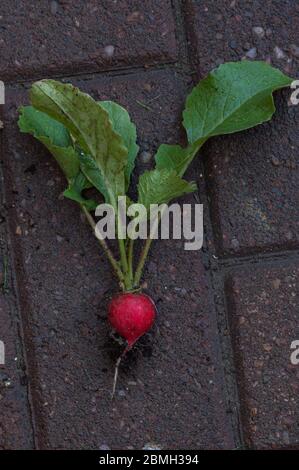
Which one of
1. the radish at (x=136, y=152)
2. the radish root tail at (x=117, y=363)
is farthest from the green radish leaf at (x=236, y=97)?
the radish root tail at (x=117, y=363)

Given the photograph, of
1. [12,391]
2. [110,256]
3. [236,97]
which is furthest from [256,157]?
[12,391]

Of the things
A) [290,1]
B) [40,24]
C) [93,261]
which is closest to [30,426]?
[93,261]

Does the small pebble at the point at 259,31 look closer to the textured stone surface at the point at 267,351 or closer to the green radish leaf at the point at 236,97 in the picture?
the green radish leaf at the point at 236,97

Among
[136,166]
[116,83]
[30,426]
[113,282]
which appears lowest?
[30,426]

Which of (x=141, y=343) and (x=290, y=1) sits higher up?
(x=290, y=1)

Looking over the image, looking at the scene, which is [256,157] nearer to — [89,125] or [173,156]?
[173,156]

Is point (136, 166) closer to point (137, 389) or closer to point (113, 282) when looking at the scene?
point (113, 282)

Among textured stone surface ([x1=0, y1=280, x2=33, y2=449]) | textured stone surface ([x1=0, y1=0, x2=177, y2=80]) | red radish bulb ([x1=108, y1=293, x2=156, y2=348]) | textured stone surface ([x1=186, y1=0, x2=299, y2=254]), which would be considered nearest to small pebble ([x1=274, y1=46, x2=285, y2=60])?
textured stone surface ([x1=186, y1=0, x2=299, y2=254])
